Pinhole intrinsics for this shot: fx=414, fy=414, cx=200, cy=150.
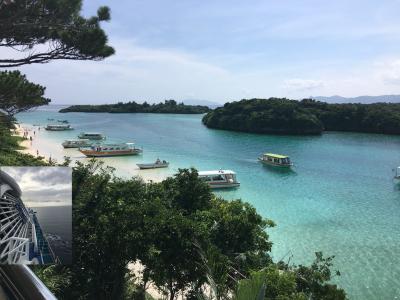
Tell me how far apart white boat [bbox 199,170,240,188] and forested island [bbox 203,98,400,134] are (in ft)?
147

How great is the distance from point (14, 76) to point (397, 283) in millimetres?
14561

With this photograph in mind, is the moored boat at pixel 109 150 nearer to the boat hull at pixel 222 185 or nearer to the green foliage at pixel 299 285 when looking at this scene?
the boat hull at pixel 222 185

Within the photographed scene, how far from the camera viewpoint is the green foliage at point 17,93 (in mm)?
10047

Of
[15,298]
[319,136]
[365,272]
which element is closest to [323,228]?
[365,272]

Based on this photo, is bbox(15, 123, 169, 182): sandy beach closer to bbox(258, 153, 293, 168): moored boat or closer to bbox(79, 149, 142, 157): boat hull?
bbox(79, 149, 142, 157): boat hull

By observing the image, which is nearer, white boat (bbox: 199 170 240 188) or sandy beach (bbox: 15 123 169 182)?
white boat (bbox: 199 170 240 188)

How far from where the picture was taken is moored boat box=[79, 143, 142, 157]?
45688 mm

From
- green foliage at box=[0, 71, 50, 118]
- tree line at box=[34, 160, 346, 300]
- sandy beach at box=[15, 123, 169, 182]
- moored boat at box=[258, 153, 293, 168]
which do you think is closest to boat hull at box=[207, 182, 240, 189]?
sandy beach at box=[15, 123, 169, 182]

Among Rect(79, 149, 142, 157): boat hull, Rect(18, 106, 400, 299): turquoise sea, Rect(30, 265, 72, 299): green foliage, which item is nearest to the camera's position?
Rect(30, 265, 72, 299): green foliage

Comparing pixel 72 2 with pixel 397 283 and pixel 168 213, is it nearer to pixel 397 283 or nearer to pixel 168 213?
pixel 168 213

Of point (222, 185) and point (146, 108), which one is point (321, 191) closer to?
point (222, 185)

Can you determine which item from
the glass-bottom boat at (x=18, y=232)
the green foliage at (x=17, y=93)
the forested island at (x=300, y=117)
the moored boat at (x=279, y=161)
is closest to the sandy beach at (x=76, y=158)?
the moored boat at (x=279, y=161)

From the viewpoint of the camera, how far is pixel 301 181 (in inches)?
1403

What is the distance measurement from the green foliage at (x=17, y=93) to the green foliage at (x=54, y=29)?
0.45 m
